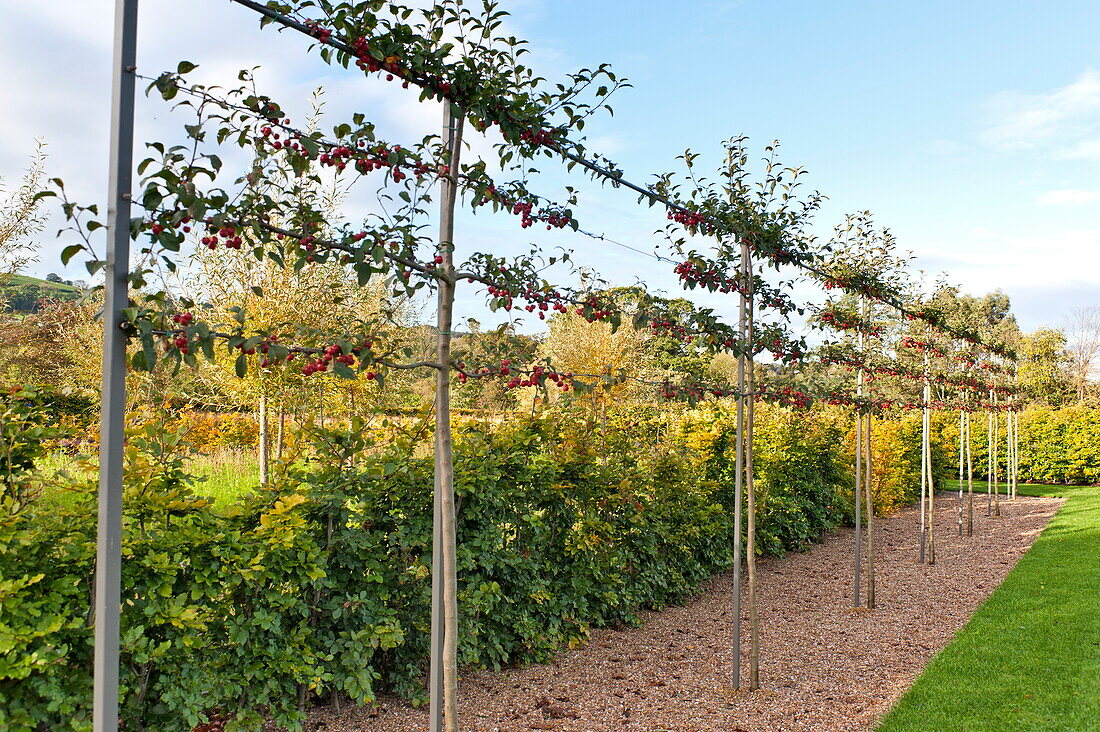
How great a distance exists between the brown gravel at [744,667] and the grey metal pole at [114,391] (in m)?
2.11

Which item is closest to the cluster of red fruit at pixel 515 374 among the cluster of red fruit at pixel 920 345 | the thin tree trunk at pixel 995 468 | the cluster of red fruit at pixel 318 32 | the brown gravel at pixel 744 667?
the cluster of red fruit at pixel 318 32

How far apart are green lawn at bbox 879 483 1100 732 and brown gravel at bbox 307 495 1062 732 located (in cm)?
17

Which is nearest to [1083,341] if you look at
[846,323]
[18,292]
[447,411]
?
[846,323]

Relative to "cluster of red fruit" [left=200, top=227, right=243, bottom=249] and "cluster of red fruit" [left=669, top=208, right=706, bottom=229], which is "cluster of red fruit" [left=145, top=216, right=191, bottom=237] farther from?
"cluster of red fruit" [left=669, top=208, right=706, bottom=229]

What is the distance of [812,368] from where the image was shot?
219 inches

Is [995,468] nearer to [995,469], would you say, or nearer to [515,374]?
[995,469]

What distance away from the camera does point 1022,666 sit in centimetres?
477

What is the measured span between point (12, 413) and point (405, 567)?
6.30 ft

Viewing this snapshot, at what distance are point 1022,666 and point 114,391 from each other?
567cm

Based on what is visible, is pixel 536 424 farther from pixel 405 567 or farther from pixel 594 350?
pixel 594 350

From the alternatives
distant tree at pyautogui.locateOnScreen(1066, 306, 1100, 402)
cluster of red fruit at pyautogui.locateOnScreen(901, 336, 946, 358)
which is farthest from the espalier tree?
distant tree at pyautogui.locateOnScreen(1066, 306, 1100, 402)

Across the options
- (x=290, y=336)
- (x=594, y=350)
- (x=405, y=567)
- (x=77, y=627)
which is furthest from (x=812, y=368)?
(x=594, y=350)

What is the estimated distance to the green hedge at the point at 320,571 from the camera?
8.18 feet

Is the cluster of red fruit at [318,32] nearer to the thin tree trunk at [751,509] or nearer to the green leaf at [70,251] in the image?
the green leaf at [70,251]
